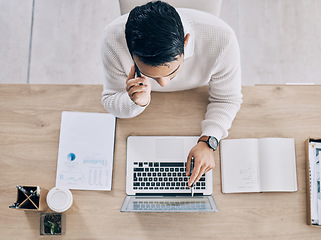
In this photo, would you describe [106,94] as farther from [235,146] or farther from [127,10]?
[235,146]

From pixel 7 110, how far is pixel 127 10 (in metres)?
0.65

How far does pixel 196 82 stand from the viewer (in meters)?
1.09

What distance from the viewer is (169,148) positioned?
3.67 ft

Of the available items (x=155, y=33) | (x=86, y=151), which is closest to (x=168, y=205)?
(x=86, y=151)

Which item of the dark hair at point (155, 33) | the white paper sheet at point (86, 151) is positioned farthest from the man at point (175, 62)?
the white paper sheet at point (86, 151)

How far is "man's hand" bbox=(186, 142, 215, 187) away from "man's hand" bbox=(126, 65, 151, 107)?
272mm

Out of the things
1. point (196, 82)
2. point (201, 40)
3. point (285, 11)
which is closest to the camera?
point (201, 40)

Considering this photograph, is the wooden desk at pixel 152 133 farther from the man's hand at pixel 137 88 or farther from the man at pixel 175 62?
the man's hand at pixel 137 88

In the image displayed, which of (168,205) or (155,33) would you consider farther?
(168,205)

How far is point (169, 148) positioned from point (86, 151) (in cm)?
33

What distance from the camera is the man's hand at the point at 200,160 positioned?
1032 millimetres

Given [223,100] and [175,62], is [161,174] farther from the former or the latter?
[175,62]

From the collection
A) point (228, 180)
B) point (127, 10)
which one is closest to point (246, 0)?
point (127, 10)

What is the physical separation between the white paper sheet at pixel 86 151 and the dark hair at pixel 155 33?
0.52 m
